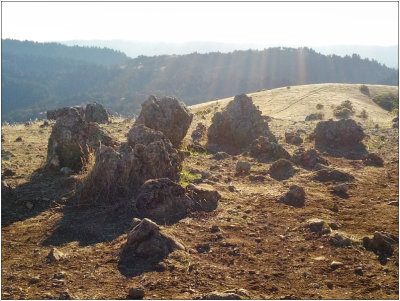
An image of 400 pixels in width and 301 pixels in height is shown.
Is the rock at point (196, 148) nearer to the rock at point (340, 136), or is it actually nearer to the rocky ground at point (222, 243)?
the rocky ground at point (222, 243)

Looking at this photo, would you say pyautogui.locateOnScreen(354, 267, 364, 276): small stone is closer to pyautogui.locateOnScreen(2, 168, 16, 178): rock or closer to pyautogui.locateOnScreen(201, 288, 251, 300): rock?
pyautogui.locateOnScreen(201, 288, 251, 300): rock

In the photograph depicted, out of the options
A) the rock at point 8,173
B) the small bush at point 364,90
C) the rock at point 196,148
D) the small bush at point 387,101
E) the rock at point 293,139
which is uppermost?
the small bush at point 364,90

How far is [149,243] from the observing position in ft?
26.0

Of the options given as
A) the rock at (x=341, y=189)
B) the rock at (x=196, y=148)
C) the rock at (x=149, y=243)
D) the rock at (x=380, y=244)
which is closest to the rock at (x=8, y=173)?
the rock at (x=149, y=243)

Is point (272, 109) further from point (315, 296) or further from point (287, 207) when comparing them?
point (315, 296)

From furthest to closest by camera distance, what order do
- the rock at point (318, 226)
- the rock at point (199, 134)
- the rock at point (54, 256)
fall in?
1. the rock at point (199, 134)
2. the rock at point (318, 226)
3. the rock at point (54, 256)

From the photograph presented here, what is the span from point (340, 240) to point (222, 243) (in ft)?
8.41

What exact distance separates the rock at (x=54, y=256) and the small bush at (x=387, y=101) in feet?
158

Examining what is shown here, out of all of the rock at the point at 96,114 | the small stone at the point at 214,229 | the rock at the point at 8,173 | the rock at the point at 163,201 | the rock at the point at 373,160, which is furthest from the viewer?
the rock at the point at 96,114

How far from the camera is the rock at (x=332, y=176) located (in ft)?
45.4

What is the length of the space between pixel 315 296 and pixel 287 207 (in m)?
4.48

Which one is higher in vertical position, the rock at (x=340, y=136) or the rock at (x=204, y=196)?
the rock at (x=340, y=136)

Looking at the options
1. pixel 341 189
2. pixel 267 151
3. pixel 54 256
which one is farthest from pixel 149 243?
pixel 267 151

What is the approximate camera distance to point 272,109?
4322 centimetres
